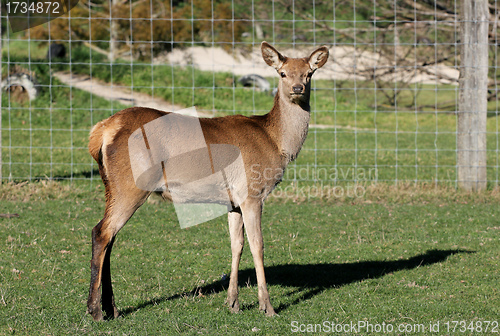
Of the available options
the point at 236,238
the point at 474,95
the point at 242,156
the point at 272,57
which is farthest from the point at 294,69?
the point at 474,95

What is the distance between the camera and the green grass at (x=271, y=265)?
498 centimetres

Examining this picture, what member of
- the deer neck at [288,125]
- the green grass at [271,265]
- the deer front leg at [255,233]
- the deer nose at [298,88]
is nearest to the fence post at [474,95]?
→ the green grass at [271,265]

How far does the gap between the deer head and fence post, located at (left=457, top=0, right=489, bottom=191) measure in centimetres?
552

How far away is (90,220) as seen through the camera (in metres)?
8.34

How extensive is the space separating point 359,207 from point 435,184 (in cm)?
181

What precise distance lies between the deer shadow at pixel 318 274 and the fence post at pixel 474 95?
11.9 feet

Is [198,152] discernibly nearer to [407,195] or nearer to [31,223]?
[31,223]

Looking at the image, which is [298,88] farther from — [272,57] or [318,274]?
[318,274]

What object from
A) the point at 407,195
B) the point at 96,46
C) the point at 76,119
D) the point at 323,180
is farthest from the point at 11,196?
the point at 96,46

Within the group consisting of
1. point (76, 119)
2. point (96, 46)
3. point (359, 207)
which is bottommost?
point (359, 207)

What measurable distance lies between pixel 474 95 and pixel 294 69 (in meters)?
5.97

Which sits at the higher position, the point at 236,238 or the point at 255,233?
the point at 255,233

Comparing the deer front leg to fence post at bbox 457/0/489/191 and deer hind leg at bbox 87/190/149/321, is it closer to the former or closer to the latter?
deer hind leg at bbox 87/190/149/321

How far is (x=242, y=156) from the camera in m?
5.25
